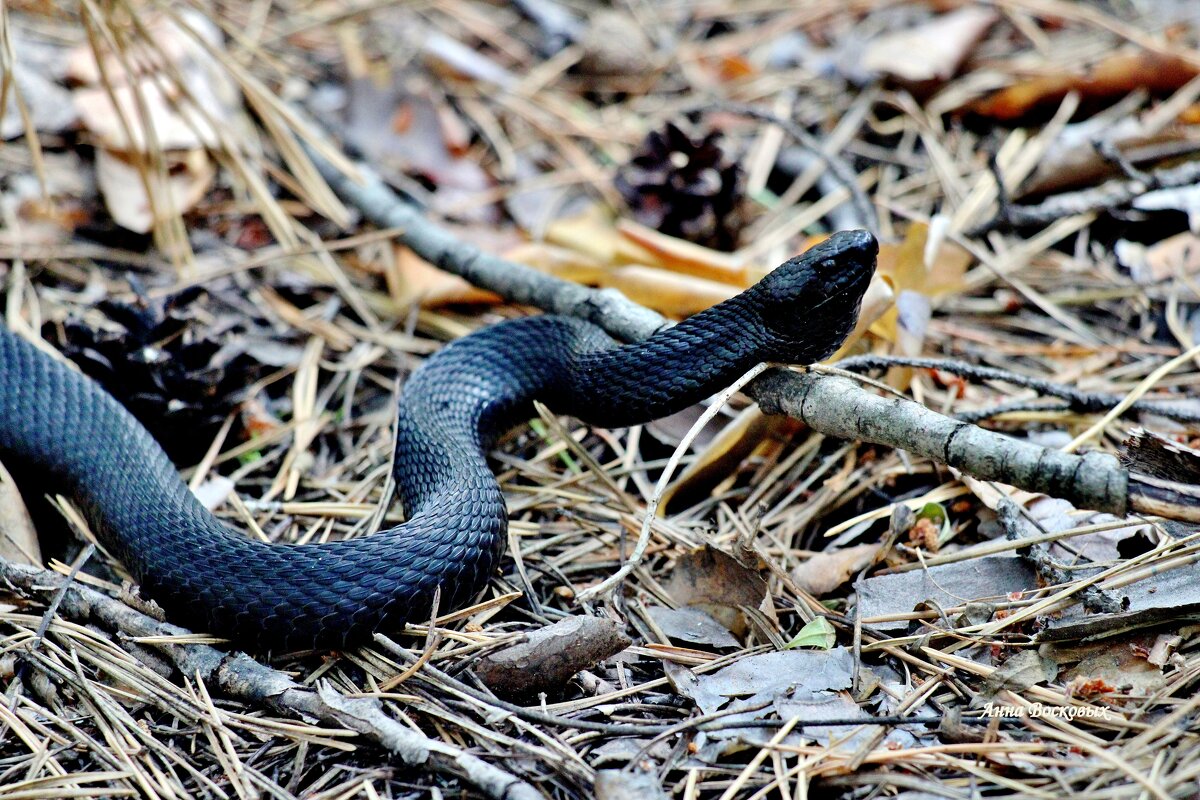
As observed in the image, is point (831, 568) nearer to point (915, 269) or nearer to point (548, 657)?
point (548, 657)

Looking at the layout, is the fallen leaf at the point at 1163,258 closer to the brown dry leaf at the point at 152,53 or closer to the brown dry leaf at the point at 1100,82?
the brown dry leaf at the point at 1100,82

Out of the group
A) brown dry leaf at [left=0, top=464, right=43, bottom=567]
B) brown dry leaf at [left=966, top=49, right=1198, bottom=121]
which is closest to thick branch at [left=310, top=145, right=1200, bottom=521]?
brown dry leaf at [left=0, top=464, right=43, bottom=567]

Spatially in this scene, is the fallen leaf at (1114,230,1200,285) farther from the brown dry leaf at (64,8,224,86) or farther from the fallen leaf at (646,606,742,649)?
the brown dry leaf at (64,8,224,86)

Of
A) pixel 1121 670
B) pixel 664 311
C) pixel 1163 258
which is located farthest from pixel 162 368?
pixel 1163 258

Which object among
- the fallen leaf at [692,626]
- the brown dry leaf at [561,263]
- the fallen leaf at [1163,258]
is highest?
the fallen leaf at [1163,258]

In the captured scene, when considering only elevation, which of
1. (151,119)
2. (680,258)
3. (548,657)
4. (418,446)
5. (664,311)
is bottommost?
(548,657)

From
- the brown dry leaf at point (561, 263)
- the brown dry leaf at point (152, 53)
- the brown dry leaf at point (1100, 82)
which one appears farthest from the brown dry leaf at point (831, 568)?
the brown dry leaf at point (152, 53)
